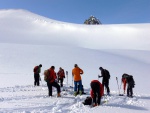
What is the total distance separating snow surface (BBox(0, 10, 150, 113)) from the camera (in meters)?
10.2

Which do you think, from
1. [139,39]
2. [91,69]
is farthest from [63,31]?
[91,69]

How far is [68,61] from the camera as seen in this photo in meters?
30.8

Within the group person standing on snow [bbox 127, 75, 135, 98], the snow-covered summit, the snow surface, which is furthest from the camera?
the snow-covered summit

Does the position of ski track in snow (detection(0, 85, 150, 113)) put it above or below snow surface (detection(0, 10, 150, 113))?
below

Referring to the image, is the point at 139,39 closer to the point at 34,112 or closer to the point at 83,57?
the point at 83,57

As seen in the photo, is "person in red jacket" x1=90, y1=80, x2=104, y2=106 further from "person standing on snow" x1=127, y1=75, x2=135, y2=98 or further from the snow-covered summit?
the snow-covered summit

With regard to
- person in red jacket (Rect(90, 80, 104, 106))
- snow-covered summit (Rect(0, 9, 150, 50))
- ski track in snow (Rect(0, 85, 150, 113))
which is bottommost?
ski track in snow (Rect(0, 85, 150, 113))

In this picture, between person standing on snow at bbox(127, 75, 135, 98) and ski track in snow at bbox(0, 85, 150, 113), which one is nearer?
ski track in snow at bbox(0, 85, 150, 113)

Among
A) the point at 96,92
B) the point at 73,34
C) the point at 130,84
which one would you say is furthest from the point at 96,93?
the point at 73,34

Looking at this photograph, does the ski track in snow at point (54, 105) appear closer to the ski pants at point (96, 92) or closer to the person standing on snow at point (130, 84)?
the ski pants at point (96, 92)

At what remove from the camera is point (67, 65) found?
2886 cm

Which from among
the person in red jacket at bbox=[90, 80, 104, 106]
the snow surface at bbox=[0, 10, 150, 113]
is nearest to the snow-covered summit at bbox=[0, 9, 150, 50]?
the snow surface at bbox=[0, 10, 150, 113]

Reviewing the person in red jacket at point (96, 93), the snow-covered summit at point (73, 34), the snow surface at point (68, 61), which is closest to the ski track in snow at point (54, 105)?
the snow surface at point (68, 61)

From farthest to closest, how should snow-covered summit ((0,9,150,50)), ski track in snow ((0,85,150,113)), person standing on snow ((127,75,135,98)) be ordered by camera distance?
snow-covered summit ((0,9,150,50)), person standing on snow ((127,75,135,98)), ski track in snow ((0,85,150,113))
